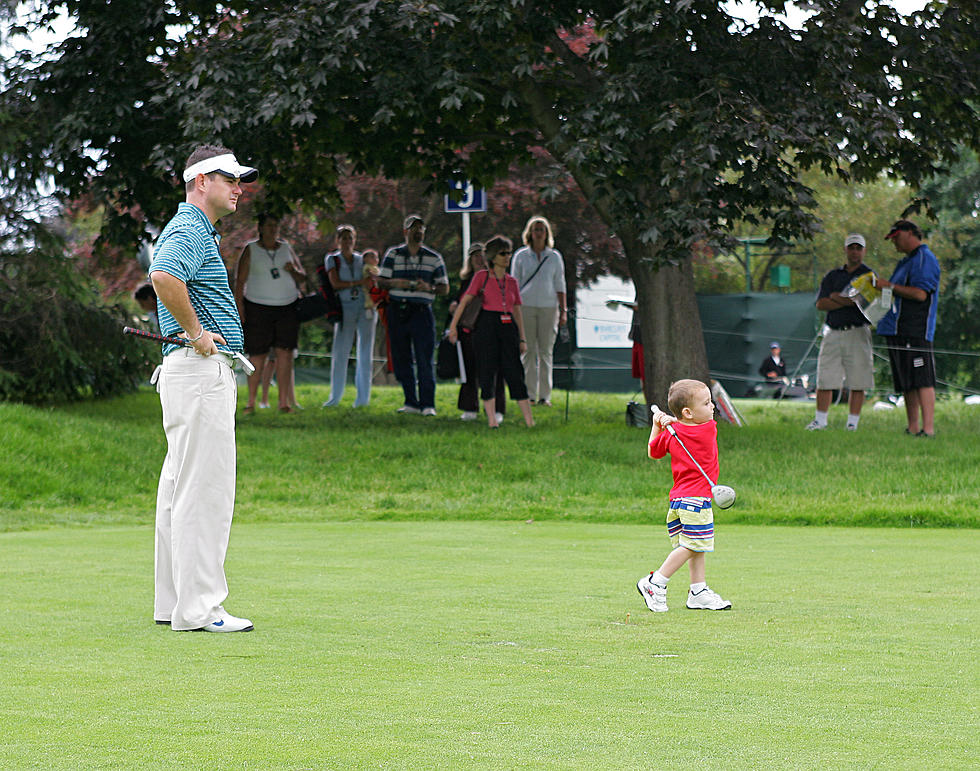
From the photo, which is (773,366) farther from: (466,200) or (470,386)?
(470,386)

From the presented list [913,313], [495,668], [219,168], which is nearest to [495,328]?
[913,313]

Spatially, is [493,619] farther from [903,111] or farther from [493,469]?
[903,111]

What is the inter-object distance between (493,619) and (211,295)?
1.78 metres

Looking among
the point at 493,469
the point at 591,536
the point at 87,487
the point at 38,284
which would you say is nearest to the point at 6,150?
the point at 38,284

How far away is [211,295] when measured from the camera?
6.31 meters

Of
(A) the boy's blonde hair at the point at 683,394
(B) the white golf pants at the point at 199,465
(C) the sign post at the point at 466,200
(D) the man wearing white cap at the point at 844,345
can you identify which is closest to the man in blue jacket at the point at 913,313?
(D) the man wearing white cap at the point at 844,345

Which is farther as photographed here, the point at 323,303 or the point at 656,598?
the point at 323,303

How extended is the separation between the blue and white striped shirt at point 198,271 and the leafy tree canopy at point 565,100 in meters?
8.31

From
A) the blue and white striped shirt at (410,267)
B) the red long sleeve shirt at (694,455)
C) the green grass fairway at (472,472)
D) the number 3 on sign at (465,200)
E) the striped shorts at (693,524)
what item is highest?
the number 3 on sign at (465,200)

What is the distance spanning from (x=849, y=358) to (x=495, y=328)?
4.03 m

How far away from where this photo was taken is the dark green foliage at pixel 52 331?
1727cm

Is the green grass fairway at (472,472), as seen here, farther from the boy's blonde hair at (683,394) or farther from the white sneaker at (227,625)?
the white sneaker at (227,625)

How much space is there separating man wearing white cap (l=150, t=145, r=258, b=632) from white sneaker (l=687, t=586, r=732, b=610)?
1958 mm

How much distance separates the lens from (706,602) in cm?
667
